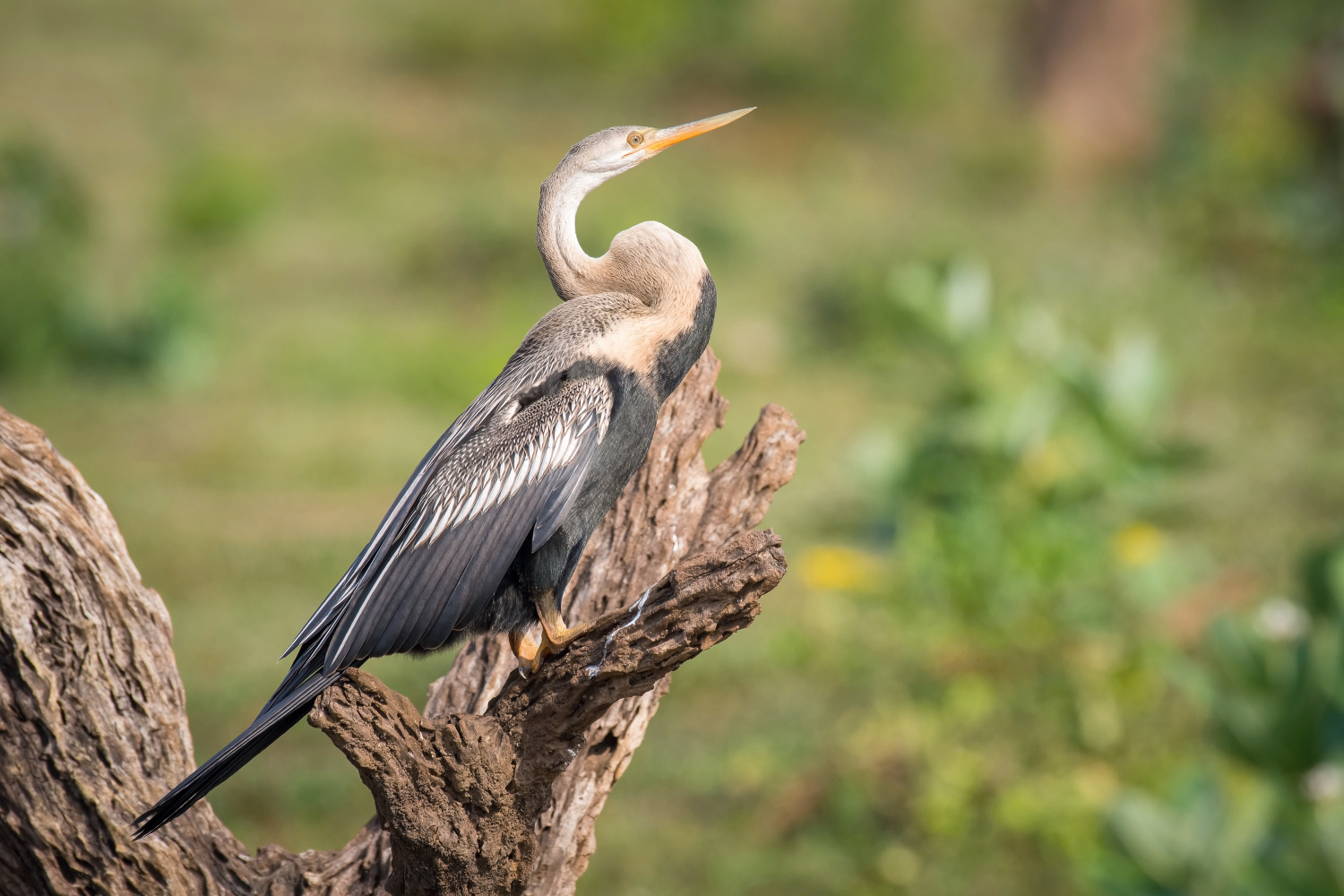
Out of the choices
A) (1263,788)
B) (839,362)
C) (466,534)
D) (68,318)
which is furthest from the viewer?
(839,362)

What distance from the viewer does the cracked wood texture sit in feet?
4.95

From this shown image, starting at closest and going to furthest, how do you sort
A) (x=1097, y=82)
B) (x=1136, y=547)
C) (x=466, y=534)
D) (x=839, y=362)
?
(x=466, y=534) < (x=1136, y=547) < (x=839, y=362) < (x=1097, y=82)

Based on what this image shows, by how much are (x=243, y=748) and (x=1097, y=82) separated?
473 inches

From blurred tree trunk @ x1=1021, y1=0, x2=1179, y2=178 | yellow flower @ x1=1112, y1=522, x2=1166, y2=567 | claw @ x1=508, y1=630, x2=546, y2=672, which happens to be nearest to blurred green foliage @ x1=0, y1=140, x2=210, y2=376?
yellow flower @ x1=1112, y1=522, x2=1166, y2=567

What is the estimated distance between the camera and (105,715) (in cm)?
175

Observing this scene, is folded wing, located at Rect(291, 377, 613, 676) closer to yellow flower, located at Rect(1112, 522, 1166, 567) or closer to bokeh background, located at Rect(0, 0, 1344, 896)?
bokeh background, located at Rect(0, 0, 1344, 896)

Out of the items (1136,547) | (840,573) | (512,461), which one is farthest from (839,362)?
(512,461)

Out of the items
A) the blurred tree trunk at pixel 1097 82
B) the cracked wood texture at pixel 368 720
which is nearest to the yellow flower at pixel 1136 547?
the cracked wood texture at pixel 368 720

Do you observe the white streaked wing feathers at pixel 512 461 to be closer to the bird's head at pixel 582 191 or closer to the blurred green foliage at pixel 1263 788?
the bird's head at pixel 582 191

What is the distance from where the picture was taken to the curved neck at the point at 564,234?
1.61 m

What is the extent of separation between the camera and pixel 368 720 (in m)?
1.52

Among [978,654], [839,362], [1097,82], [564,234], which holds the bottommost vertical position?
[1097,82]

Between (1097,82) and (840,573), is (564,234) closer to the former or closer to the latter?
(840,573)

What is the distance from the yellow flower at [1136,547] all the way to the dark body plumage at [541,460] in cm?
266
